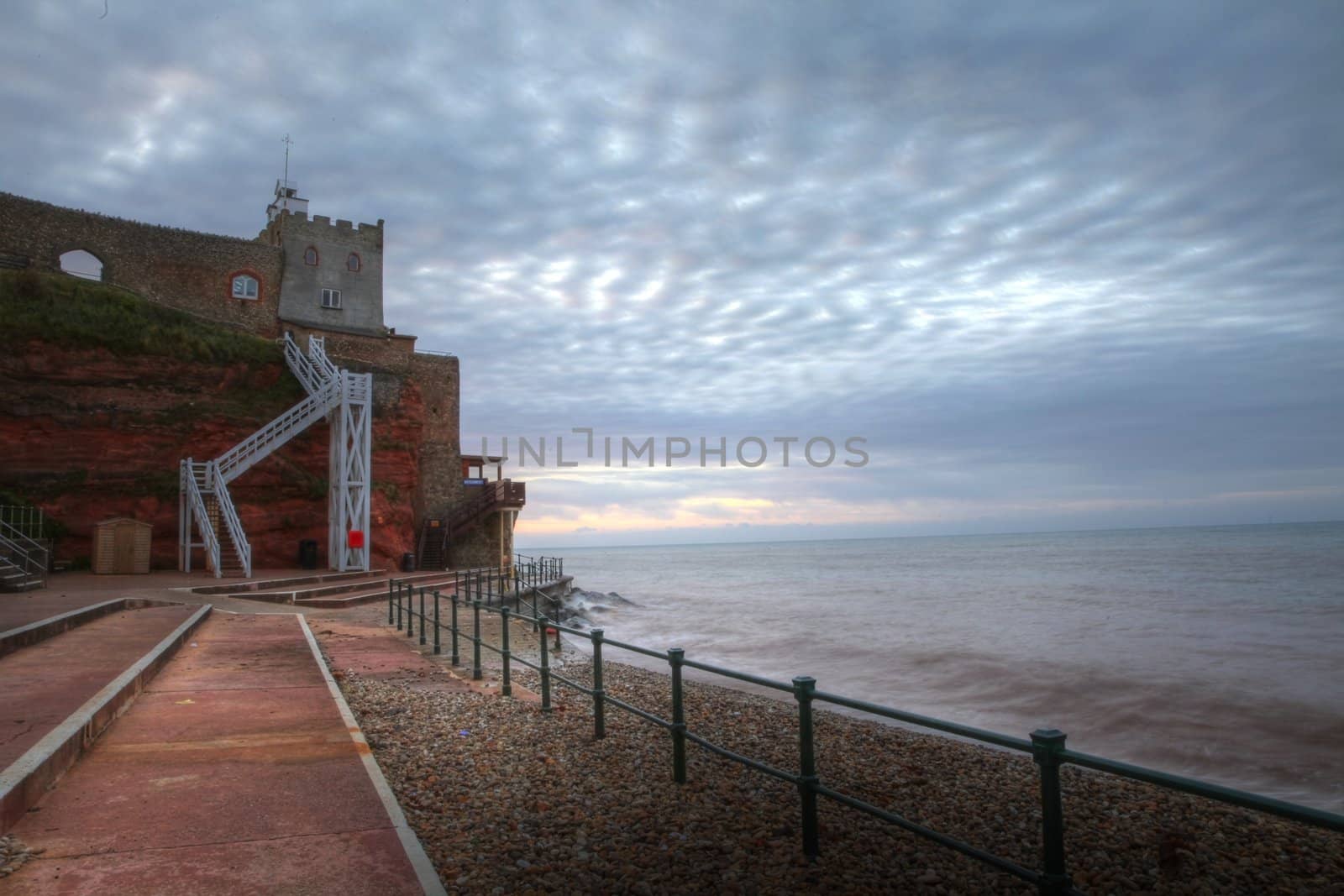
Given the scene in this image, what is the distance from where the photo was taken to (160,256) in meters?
32.2

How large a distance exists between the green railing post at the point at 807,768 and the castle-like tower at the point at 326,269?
113 ft

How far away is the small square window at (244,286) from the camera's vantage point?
34062 millimetres

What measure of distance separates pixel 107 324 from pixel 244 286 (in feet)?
27.8

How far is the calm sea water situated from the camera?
12.3 meters

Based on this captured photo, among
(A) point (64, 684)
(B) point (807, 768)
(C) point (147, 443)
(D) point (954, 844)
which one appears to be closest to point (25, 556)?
(C) point (147, 443)

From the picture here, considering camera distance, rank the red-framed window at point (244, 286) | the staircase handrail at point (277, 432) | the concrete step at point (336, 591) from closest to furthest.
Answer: the concrete step at point (336, 591) → the staircase handrail at point (277, 432) → the red-framed window at point (244, 286)

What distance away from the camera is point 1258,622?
27.3 meters

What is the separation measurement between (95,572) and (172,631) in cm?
1346

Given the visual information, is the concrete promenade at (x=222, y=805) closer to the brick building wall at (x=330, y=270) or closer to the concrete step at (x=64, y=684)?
the concrete step at (x=64, y=684)

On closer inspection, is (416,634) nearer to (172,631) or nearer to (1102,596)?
(172,631)

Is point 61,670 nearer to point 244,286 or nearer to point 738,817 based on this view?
point 738,817

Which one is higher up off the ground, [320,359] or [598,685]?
[320,359]

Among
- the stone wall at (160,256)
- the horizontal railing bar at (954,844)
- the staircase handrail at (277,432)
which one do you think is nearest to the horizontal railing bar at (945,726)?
the horizontal railing bar at (954,844)

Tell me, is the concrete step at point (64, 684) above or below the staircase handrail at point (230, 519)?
below
